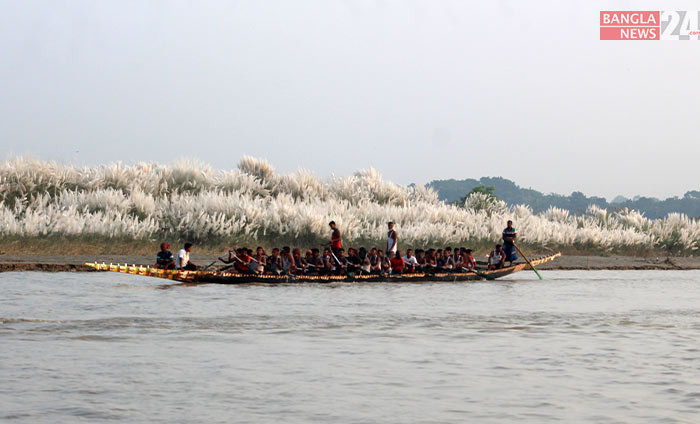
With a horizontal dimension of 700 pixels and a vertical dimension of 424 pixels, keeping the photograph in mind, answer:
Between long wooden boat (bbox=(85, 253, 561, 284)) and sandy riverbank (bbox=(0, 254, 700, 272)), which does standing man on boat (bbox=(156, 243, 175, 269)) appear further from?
sandy riverbank (bbox=(0, 254, 700, 272))

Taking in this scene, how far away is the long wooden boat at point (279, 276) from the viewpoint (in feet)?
62.0

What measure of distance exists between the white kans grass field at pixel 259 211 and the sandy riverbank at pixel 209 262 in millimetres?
1318

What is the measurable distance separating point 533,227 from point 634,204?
93.7 metres

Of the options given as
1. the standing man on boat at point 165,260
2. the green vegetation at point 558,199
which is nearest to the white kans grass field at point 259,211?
the standing man on boat at point 165,260

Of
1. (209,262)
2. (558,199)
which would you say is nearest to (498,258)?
(209,262)

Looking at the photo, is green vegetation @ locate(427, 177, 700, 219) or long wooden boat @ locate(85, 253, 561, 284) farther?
green vegetation @ locate(427, 177, 700, 219)

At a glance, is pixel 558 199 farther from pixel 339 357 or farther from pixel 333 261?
pixel 339 357

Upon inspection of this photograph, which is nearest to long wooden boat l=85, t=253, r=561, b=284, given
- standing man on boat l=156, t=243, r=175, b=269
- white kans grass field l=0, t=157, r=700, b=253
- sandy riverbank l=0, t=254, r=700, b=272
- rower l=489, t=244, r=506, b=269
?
rower l=489, t=244, r=506, b=269

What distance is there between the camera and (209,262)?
26234mm

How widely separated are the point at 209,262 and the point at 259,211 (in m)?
4.43

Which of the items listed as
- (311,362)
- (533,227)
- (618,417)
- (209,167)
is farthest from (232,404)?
(209,167)

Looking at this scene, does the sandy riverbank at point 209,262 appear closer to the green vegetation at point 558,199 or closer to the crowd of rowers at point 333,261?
the crowd of rowers at point 333,261

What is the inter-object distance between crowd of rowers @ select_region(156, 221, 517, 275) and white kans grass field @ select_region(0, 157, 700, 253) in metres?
6.29

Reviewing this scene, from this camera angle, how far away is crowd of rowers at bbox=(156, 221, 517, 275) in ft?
68.6
